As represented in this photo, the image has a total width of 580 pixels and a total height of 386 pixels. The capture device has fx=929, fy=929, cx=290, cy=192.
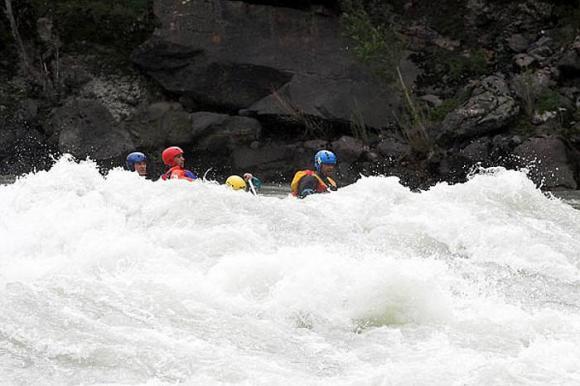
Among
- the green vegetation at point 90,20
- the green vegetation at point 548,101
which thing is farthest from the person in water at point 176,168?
the green vegetation at point 90,20

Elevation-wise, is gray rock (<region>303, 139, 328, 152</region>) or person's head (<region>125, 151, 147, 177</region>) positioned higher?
person's head (<region>125, 151, 147, 177</region>)

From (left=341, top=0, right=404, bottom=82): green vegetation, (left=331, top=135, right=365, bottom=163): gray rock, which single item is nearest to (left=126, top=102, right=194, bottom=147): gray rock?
(left=331, top=135, right=365, bottom=163): gray rock

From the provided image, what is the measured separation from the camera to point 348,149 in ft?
55.6

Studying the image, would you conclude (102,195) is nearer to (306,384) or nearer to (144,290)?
(144,290)

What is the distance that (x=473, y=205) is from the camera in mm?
9258

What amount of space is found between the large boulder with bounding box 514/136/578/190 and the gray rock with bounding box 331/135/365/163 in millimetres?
2887

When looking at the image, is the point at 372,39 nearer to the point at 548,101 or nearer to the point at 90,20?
the point at 548,101

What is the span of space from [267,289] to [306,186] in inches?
164

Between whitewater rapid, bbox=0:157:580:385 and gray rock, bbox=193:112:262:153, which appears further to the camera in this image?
gray rock, bbox=193:112:262:153

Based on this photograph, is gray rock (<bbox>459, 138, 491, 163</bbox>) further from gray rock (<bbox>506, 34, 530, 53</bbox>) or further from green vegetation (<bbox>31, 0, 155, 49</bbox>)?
green vegetation (<bbox>31, 0, 155, 49</bbox>)

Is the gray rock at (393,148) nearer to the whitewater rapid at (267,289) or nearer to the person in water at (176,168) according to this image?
the person in water at (176,168)

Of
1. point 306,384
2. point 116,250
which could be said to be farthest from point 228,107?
point 306,384

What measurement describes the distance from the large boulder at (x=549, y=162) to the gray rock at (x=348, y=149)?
289 cm

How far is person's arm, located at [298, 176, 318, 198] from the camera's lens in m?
9.96
